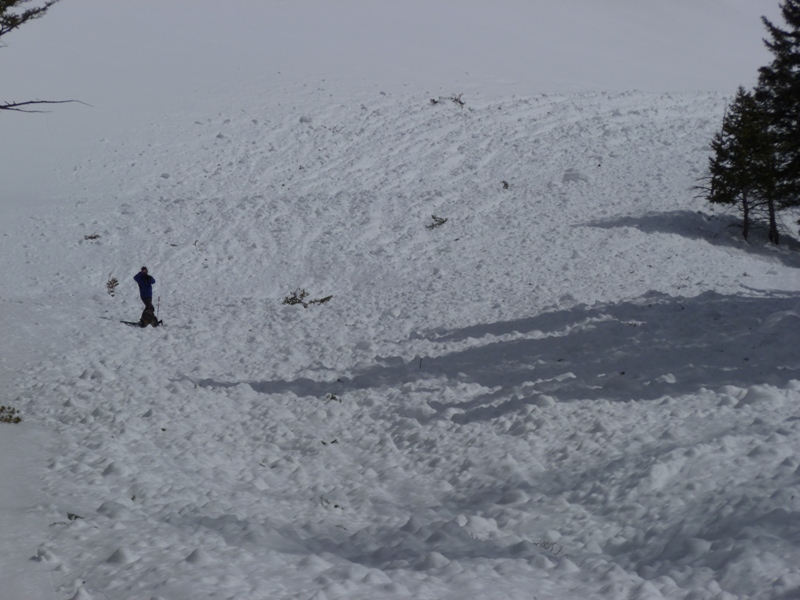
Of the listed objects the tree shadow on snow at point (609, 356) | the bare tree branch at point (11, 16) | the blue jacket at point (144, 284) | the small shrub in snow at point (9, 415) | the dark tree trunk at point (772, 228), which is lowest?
the small shrub in snow at point (9, 415)

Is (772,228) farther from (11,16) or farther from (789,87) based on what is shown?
(11,16)

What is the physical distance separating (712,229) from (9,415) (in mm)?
24284

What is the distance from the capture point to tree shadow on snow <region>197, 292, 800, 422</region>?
11.9 m

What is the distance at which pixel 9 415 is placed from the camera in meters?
11.5

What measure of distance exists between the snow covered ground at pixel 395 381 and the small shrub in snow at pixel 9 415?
0.17m

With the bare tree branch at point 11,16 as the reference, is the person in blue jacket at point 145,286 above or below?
below

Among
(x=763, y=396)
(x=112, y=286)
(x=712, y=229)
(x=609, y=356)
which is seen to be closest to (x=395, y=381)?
(x=609, y=356)

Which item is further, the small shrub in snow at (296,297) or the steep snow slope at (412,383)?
the small shrub in snow at (296,297)

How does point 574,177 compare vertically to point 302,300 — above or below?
above

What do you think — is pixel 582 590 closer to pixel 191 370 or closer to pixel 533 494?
pixel 533 494

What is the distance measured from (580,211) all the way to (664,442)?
64.8ft

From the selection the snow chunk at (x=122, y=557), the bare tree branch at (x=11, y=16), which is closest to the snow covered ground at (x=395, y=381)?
the snow chunk at (x=122, y=557)

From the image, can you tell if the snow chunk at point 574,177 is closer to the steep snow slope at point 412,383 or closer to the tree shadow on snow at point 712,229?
the steep snow slope at point 412,383

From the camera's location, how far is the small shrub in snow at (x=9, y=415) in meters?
11.4
